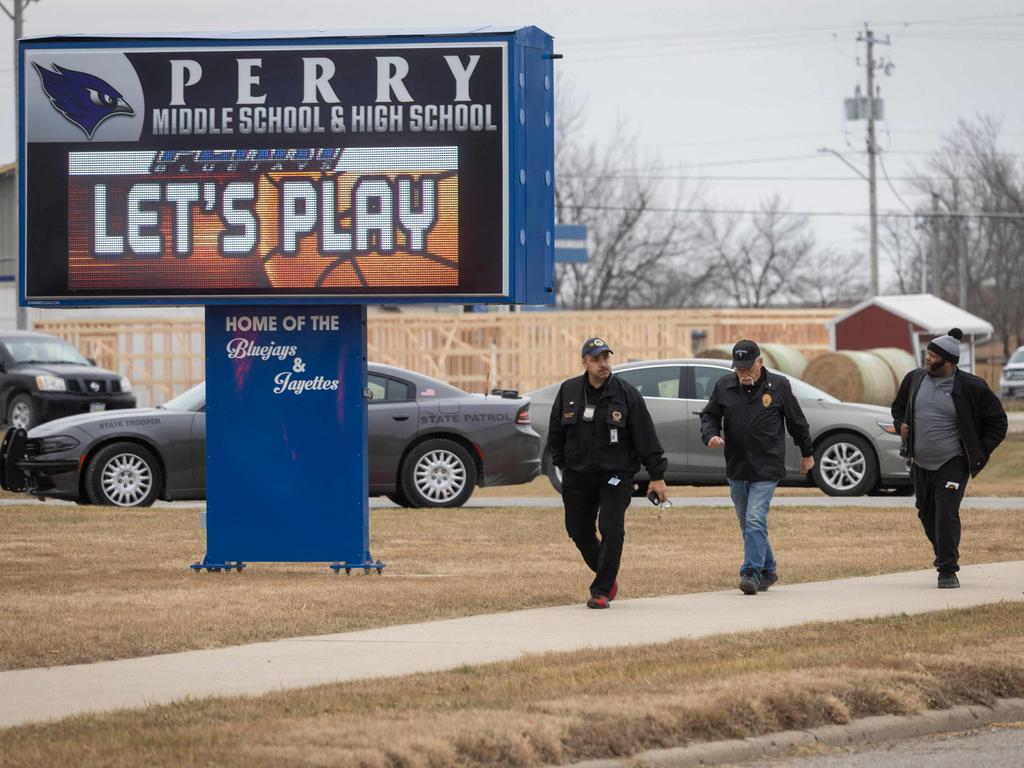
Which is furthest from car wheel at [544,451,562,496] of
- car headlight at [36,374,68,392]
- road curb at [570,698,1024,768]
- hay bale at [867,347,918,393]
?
hay bale at [867,347,918,393]

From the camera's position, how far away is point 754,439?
12.2 metres

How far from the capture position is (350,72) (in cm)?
1285

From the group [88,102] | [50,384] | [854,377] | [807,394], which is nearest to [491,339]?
[854,377]

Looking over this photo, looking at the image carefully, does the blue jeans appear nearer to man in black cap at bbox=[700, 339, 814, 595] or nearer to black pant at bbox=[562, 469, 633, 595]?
man in black cap at bbox=[700, 339, 814, 595]

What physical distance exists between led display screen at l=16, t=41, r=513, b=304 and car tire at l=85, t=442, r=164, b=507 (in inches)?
244

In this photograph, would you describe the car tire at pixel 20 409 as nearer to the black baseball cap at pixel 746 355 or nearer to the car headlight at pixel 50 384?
the car headlight at pixel 50 384

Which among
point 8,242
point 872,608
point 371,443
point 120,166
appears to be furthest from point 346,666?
point 8,242

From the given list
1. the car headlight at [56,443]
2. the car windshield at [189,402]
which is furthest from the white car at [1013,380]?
the car headlight at [56,443]

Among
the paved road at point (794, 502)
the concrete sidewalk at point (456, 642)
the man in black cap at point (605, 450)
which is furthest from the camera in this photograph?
the paved road at point (794, 502)

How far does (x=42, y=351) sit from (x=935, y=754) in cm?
Result: 2874

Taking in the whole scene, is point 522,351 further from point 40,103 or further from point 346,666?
point 346,666

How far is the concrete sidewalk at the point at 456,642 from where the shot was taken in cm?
863

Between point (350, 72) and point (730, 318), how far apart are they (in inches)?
1242

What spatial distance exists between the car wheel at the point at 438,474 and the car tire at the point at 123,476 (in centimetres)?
251
